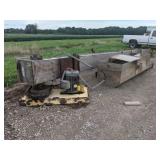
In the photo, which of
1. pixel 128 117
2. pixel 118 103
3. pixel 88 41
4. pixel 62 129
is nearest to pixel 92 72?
pixel 118 103

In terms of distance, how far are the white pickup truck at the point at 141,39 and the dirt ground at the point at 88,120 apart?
907 cm

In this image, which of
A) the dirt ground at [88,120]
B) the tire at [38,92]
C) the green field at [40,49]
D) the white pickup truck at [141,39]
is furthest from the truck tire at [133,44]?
the tire at [38,92]

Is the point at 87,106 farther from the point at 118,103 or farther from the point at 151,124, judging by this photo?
the point at 151,124

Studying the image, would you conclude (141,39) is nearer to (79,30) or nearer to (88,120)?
(79,30)

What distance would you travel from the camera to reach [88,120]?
A: 3.77 metres

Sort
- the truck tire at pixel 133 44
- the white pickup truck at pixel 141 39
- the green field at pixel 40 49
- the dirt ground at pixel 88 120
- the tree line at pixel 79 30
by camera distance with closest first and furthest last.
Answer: the dirt ground at pixel 88 120 → the green field at pixel 40 49 → the tree line at pixel 79 30 → the white pickup truck at pixel 141 39 → the truck tire at pixel 133 44

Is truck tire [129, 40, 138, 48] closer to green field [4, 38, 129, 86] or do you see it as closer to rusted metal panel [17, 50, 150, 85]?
green field [4, 38, 129, 86]

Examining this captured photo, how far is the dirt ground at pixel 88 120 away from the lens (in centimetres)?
339

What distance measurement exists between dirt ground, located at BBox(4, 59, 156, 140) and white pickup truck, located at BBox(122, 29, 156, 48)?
9.07m

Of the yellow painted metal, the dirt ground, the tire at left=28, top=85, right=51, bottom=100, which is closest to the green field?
the tire at left=28, top=85, right=51, bottom=100

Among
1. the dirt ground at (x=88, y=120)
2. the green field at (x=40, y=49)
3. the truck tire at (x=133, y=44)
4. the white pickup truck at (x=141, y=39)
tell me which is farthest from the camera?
the truck tire at (x=133, y=44)

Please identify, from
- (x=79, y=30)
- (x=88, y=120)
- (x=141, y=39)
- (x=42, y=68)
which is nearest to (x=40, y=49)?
(x=79, y=30)

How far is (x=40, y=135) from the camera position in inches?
134

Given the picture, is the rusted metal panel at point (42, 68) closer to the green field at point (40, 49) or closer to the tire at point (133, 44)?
Result: the green field at point (40, 49)
